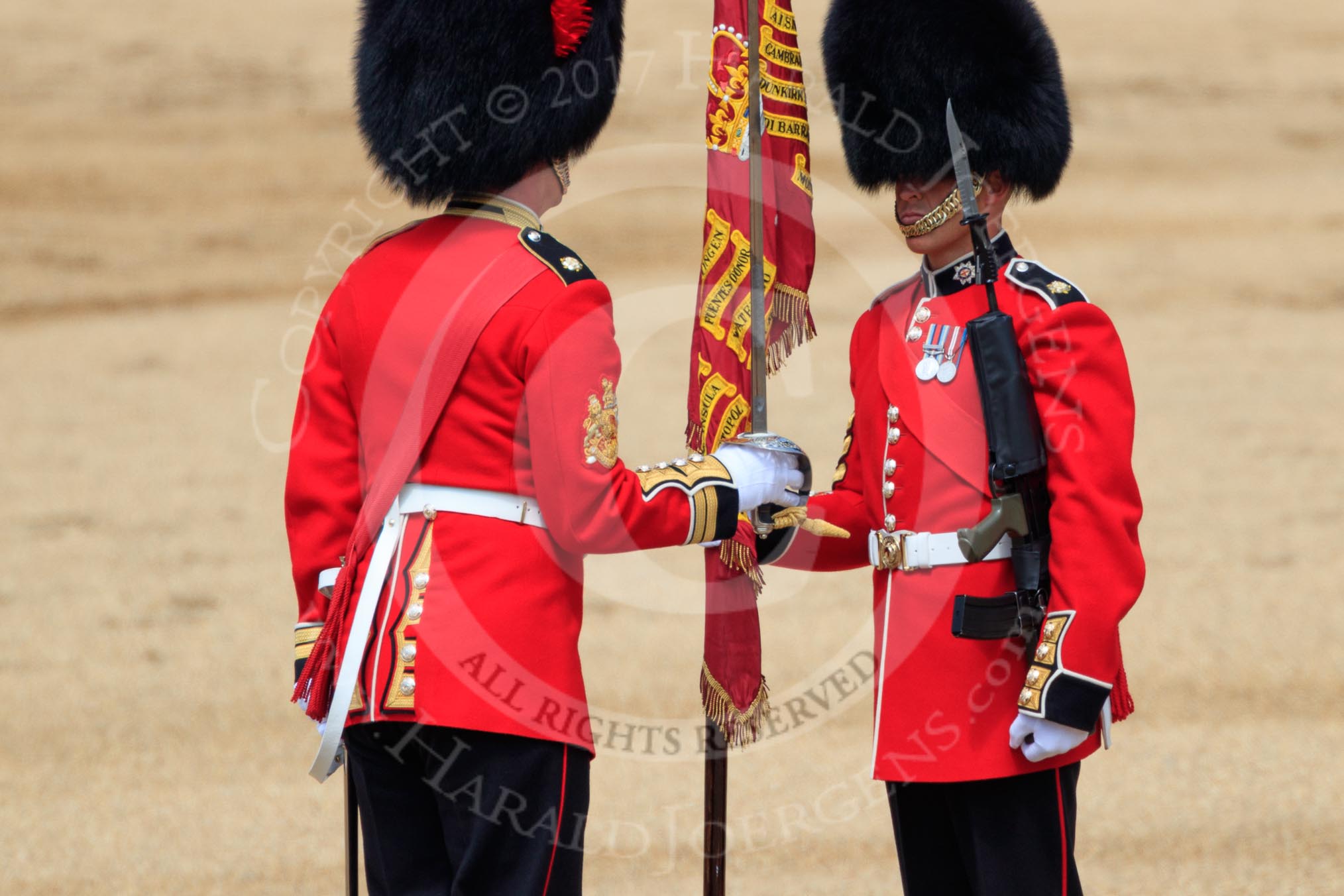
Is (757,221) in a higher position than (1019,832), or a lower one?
higher

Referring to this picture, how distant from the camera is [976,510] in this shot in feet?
7.50

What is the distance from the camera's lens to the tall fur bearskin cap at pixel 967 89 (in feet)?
7.88

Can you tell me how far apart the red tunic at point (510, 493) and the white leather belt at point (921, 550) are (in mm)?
284

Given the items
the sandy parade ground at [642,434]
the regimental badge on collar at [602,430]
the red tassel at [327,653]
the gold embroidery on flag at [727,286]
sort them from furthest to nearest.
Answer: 1. the sandy parade ground at [642,434]
2. the gold embroidery on flag at [727,286]
3. the red tassel at [327,653]
4. the regimental badge on collar at [602,430]

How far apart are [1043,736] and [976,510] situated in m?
0.33

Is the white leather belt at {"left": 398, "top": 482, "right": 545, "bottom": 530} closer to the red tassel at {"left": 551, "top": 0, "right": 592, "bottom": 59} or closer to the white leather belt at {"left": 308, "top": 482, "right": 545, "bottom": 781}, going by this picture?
the white leather belt at {"left": 308, "top": 482, "right": 545, "bottom": 781}

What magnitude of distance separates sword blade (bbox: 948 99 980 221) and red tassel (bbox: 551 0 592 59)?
1.72ft

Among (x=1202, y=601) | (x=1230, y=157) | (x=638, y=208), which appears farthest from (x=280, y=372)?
(x=1230, y=157)

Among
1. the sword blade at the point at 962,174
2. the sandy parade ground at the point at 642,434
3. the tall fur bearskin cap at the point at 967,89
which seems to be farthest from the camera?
the sandy parade ground at the point at 642,434

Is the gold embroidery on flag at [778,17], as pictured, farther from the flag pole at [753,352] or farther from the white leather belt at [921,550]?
the white leather belt at [921,550]

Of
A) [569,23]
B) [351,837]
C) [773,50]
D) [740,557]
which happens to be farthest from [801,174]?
[351,837]

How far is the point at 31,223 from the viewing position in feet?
35.4

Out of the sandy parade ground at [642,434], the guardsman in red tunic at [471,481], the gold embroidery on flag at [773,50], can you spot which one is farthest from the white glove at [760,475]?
the sandy parade ground at [642,434]

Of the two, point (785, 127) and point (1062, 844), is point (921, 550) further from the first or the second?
point (785, 127)
